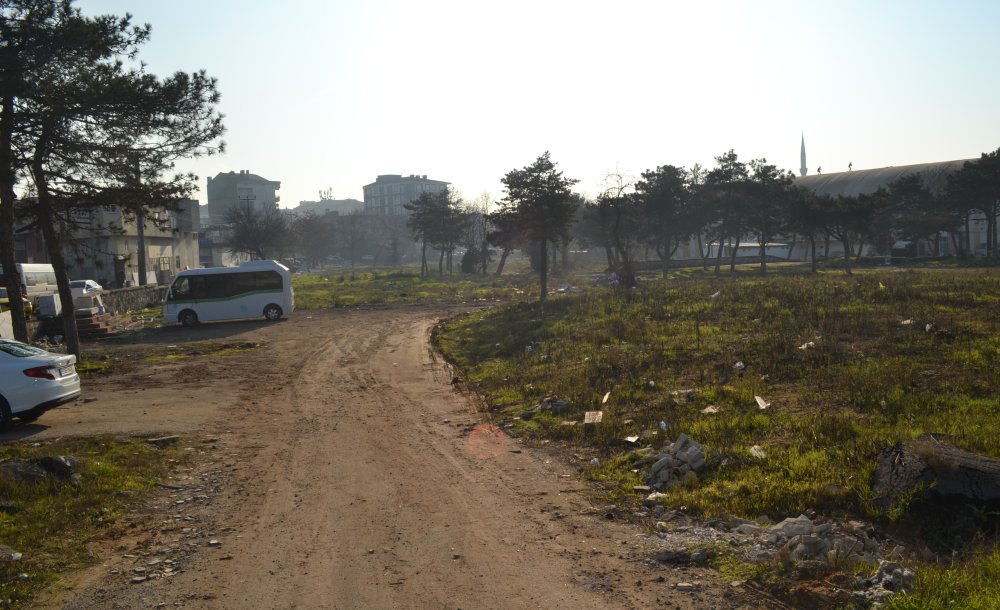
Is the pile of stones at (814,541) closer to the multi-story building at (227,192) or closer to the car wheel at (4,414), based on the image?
the car wheel at (4,414)

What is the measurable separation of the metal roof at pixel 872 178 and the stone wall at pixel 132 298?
70.6 meters

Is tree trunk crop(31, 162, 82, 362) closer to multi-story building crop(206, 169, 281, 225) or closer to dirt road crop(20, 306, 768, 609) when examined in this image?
dirt road crop(20, 306, 768, 609)

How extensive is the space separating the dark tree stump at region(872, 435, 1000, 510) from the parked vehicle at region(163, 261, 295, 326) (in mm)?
32659

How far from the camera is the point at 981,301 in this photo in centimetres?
2009

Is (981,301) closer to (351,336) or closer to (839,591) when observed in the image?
(839,591)

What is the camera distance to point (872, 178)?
318ft

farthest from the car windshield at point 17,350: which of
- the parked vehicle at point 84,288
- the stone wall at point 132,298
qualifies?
the stone wall at point 132,298

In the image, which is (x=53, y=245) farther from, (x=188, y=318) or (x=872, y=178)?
(x=872, y=178)

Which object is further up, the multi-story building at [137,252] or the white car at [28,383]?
the multi-story building at [137,252]

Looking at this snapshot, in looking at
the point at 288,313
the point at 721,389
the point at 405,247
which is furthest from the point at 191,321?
the point at 405,247

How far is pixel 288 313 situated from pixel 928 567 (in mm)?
34382

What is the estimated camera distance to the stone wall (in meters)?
40.1

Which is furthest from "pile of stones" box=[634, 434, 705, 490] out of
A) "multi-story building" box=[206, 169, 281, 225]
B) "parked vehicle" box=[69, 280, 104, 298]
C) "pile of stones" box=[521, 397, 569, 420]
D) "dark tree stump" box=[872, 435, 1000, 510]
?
"multi-story building" box=[206, 169, 281, 225]

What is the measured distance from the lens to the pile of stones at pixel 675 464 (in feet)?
29.7
